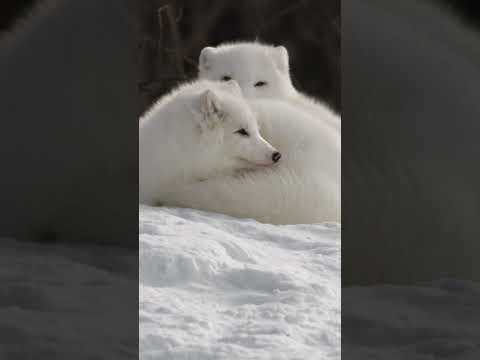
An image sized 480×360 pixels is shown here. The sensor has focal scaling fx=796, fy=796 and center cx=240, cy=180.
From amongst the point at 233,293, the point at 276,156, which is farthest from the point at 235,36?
the point at 233,293

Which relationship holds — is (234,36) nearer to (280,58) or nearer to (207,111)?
(280,58)

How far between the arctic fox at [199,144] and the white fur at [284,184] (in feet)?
0.08

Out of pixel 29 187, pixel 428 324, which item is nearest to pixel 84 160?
pixel 29 187

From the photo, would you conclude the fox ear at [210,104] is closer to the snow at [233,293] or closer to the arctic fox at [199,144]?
the arctic fox at [199,144]

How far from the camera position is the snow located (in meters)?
1.50

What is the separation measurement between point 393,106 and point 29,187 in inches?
21.3

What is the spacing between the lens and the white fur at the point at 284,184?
234cm

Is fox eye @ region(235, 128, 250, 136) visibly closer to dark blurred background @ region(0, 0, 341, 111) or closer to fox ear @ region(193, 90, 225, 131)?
fox ear @ region(193, 90, 225, 131)

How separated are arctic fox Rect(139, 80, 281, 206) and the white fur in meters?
0.02

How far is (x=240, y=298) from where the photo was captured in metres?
1.71

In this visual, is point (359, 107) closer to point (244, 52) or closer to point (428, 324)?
point (428, 324)

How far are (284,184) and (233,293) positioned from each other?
76cm

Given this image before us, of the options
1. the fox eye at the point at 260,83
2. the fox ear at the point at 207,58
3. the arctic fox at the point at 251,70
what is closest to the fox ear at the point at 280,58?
the arctic fox at the point at 251,70

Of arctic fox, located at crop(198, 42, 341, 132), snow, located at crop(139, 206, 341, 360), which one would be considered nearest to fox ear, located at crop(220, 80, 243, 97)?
arctic fox, located at crop(198, 42, 341, 132)
